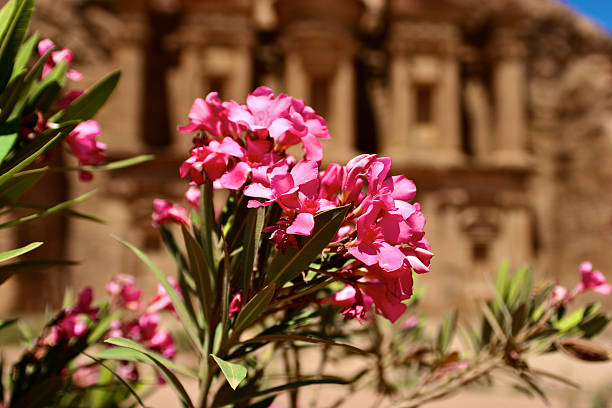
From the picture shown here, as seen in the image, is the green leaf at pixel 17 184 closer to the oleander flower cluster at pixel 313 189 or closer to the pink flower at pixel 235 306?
the oleander flower cluster at pixel 313 189

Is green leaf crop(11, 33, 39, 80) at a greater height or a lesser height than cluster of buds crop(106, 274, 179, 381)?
greater

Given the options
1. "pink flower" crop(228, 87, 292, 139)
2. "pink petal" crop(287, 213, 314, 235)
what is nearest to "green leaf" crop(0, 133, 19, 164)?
"pink flower" crop(228, 87, 292, 139)

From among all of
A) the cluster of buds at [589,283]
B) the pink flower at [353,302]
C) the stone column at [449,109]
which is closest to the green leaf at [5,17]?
the pink flower at [353,302]

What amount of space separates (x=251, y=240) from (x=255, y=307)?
152 millimetres

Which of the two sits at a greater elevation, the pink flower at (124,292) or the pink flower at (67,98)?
the pink flower at (67,98)

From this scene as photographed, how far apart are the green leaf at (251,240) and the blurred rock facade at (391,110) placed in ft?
49.8

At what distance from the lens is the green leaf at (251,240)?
1297 mm

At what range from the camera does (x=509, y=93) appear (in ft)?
59.1

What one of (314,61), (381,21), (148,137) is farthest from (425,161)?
(148,137)

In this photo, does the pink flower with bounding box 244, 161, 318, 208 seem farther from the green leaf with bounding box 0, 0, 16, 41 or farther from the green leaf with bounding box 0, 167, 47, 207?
the green leaf with bounding box 0, 0, 16, 41

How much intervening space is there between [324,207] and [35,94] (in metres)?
1.08

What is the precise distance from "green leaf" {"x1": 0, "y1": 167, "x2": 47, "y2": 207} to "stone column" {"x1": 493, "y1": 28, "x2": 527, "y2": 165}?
17309 mm

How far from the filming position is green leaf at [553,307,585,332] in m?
2.18

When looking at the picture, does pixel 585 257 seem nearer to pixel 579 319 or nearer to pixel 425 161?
pixel 425 161
